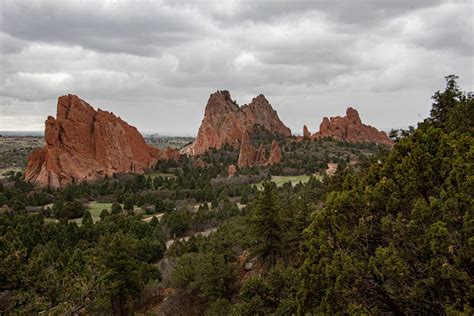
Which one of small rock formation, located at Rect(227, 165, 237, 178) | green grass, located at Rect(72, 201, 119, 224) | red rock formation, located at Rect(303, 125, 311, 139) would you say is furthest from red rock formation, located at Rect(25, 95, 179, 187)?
red rock formation, located at Rect(303, 125, 311, 139)

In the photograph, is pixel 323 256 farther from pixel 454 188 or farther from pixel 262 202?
pixel 262 202

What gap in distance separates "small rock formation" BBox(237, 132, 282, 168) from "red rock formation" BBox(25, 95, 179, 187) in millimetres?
33610

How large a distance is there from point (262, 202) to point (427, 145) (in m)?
17.3

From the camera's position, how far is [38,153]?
12069 centimetres

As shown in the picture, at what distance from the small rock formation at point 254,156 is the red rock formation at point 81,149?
1323 inches

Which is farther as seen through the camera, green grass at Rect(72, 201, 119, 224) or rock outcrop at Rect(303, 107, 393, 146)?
rock outcrop at Rect(303, 107, 393, 146)

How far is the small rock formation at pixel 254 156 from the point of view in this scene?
474 feet

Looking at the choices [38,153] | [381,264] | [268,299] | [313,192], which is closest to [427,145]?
[381,264]

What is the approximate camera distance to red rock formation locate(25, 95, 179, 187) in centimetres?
11581

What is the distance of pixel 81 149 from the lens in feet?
407

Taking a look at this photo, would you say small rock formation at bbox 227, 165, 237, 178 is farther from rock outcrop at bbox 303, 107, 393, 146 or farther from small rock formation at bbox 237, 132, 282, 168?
rock outcrop at bbox 303, 107, 393, 146

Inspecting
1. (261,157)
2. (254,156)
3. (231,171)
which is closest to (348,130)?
(261,157)

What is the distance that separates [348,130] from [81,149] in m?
116

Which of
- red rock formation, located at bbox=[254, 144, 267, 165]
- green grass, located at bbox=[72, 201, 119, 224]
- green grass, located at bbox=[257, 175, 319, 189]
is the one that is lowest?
green grass, located at bbox=[72, 201, 119, 224]
